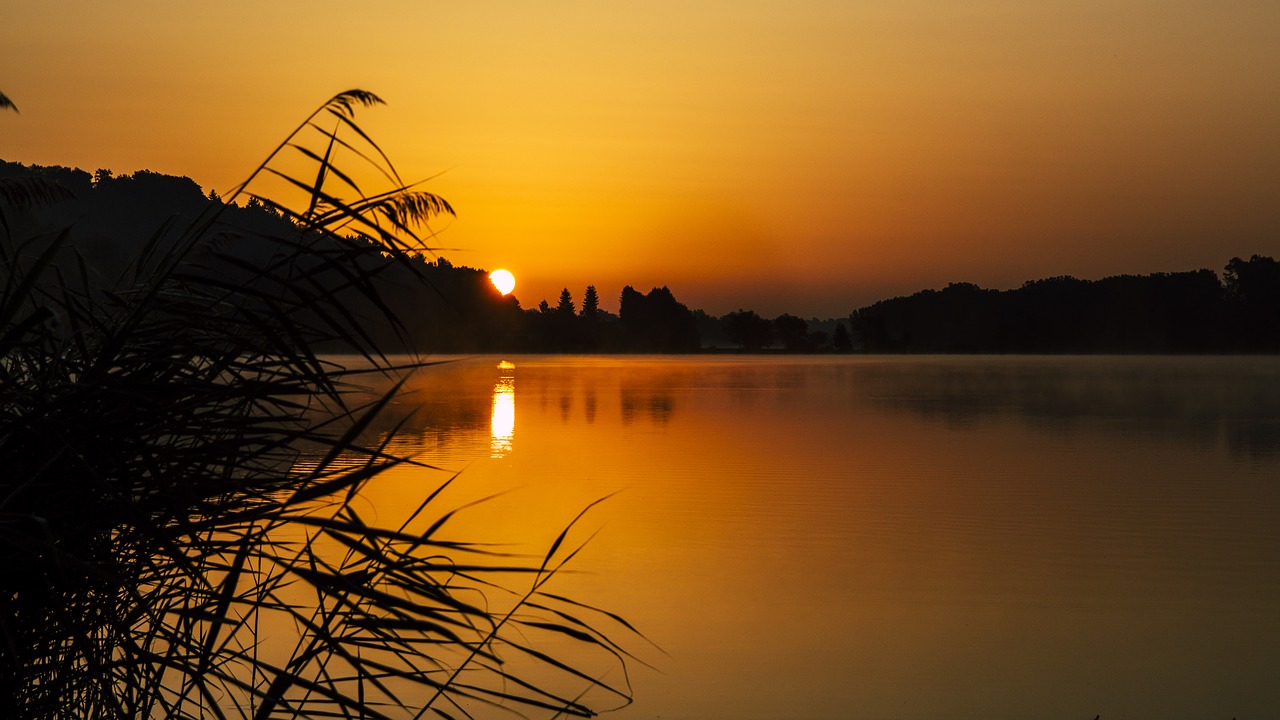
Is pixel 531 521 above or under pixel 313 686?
under

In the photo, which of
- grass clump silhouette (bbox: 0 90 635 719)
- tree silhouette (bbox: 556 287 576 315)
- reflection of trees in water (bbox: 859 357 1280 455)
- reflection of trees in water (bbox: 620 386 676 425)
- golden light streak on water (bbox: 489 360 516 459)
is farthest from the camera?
tree silhouette (bbox: 556 287 576 315)

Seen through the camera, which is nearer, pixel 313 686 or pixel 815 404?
pixel 313 686

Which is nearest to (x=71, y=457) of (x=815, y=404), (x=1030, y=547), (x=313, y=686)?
(x=313, y=686)

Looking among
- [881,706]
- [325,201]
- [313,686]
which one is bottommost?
[881,706]

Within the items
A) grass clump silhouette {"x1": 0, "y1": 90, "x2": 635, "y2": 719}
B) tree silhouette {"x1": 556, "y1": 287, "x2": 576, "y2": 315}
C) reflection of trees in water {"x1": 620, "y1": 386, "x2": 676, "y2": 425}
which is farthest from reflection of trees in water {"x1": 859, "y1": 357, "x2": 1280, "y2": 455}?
tree silhouette {"x1": 556, "y1": 287, "x2": 576, "y2": 315}

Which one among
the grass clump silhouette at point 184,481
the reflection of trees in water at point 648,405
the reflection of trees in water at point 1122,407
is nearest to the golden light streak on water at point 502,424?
the reflection of trees in water at point 648,405

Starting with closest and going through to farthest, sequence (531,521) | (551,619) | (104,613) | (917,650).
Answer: (104,613)
(917,650)
(551,619)
(531,521)

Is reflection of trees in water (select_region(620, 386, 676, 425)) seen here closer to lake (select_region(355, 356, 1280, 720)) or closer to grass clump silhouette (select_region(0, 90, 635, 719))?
lake (select_region(355, 356, 1280, 720))

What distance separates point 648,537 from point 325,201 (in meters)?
8.09

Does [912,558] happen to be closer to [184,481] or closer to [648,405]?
[184,481]

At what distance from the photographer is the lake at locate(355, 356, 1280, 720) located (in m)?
6.39

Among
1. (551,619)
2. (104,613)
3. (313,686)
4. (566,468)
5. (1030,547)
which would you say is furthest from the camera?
(566,468)

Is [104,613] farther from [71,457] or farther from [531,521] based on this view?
[531,521]

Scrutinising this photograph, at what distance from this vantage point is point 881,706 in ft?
19.9
